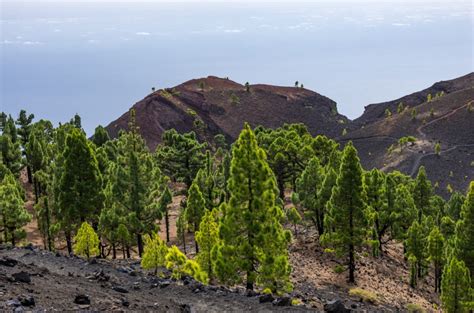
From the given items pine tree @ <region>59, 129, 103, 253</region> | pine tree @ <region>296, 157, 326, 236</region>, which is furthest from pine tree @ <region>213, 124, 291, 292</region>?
pine tree @ <region>296, 157, 326, 236</region>

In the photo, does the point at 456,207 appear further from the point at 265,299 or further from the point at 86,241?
the point at 86,241

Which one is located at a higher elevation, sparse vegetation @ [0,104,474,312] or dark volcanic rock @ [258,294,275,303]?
sparse vegetation @ [0,104,474,312]

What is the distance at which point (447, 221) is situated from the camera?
4991cm

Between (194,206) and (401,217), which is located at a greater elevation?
(194,206)

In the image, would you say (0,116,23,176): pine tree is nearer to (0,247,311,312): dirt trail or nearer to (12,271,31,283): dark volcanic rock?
(0,247,311,312): dirt trail

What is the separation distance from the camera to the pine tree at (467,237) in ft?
119

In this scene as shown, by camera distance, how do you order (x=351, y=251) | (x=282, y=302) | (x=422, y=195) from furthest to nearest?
(x=422, y=195)
(x=351, y=251)
(x=282, y=302)

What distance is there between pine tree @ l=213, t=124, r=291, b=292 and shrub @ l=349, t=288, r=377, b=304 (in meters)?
9.72

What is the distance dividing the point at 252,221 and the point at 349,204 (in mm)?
12969

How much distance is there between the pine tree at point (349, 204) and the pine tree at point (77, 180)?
18.5 m

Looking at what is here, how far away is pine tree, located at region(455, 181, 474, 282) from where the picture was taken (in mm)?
36312

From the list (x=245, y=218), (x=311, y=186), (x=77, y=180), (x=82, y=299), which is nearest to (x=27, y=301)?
(x=82, y=299)

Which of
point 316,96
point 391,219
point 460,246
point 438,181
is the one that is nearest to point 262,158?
point 460,246

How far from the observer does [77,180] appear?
116 ft
